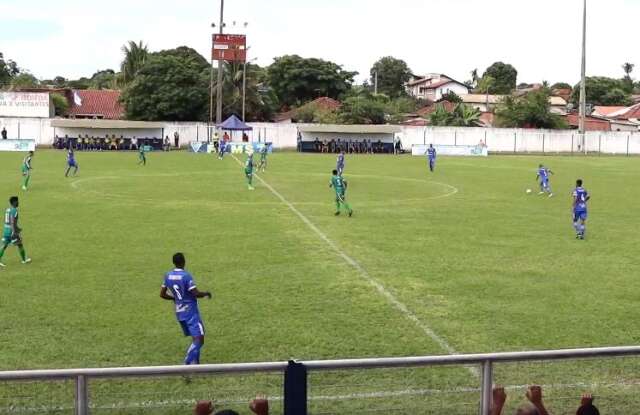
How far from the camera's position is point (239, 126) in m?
68.6

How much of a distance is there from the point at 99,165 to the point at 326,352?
40841mm

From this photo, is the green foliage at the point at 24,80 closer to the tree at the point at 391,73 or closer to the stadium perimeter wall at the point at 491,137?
the stadium perimeter wall at the point at 491,137

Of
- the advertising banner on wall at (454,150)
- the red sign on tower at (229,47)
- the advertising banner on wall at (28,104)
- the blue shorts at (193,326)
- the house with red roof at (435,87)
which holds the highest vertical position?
the house with red roof at (435,87)

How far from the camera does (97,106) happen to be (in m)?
92.6

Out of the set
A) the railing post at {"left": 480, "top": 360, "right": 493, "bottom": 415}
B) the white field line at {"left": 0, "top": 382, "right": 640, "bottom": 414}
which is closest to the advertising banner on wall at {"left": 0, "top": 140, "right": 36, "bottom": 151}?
the white field line at {"left": 0, "top": 382, "right": 640, "bottom": 414}

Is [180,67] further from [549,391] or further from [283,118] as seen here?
[549,391]

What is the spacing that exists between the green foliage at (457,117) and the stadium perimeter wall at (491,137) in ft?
21.2

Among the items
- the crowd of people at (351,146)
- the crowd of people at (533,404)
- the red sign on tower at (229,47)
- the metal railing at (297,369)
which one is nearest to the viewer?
the crowd of people at (533,404)

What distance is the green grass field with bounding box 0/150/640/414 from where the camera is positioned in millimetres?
7426

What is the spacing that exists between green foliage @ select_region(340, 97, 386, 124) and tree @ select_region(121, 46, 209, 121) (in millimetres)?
15785

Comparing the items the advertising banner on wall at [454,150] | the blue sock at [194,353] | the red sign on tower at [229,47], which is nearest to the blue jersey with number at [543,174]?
the blue sock at [194,353]

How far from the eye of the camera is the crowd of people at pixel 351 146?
244 feet

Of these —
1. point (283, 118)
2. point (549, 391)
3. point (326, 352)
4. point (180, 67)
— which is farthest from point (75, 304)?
point (283, 118)

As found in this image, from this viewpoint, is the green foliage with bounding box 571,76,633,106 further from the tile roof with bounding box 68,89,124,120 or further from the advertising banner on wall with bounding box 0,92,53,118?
the advertising banner on wall with bounding box 0,92,53,118
